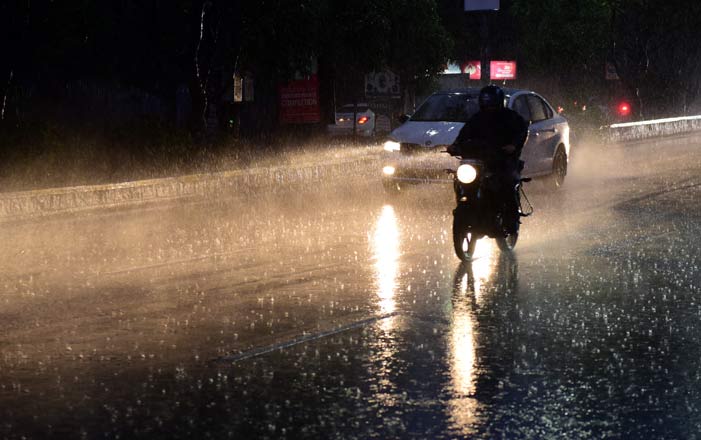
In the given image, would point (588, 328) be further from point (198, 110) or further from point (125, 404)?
point (198, 110)

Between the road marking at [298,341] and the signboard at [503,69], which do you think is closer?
the road marking at [298,341]

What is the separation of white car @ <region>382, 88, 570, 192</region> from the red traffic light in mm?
29344

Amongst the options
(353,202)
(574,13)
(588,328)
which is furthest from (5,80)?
(574,13)

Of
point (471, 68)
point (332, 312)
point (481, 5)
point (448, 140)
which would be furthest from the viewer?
point (471, 68)

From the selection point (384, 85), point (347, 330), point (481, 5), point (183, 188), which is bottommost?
point (183, 188)

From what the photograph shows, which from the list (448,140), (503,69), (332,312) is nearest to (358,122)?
(448,140)

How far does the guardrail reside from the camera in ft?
117

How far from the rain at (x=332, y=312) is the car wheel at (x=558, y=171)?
8cm

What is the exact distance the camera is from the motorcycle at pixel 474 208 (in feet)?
41.4

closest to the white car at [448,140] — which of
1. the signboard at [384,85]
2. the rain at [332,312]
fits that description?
the rain at [332,312]

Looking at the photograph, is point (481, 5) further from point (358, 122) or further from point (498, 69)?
point (498, 69)

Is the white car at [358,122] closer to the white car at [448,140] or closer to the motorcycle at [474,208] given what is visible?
the white car at [448,140]

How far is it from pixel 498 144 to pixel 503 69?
65571 millimetres

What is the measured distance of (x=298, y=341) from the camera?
8883 millimetres
